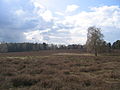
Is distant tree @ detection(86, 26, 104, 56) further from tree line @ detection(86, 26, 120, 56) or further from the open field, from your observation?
the open field

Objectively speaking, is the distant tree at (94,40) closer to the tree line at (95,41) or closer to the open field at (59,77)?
the tree line at (95,41)

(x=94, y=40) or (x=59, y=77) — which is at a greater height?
(x=94, y=40)

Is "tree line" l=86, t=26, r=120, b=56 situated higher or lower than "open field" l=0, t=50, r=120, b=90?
higher

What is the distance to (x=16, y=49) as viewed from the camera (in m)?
137

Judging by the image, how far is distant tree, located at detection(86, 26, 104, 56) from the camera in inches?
2283

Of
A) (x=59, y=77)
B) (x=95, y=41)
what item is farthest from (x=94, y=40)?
(x=59, y=77)

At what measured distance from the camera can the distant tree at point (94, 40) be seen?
2283 inches

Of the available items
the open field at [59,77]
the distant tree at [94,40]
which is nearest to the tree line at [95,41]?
the distant tree at [94,40]

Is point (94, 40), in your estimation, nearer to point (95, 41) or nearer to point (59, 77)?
point (95, 41)

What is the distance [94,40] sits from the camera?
58000 mm

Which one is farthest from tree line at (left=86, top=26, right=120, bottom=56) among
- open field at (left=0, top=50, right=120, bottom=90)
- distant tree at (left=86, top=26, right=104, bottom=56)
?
open field at (left=0, top=50, right=120, bottom=90)

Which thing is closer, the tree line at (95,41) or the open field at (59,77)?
the open field at (59,77)

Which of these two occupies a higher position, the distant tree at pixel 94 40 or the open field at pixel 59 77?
the distant tree at pixel 94 40

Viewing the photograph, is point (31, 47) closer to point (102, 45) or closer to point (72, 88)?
point (102, 45)
